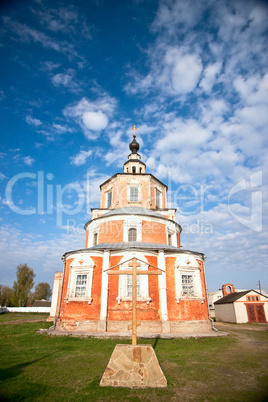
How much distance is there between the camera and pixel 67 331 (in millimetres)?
14273

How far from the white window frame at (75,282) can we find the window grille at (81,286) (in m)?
0.19

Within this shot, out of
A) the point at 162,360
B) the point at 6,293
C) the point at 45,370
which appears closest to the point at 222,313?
the point at 162,360

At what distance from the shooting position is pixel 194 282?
1599 centimetres

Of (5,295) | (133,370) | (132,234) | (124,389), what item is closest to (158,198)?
(132,234)

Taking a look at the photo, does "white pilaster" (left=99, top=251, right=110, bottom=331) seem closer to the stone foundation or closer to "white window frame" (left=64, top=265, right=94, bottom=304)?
the stone foundation

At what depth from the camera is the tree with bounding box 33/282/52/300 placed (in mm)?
80319

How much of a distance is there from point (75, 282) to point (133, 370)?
1069 cm

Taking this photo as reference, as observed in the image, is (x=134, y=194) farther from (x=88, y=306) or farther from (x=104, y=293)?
(x=88, y=306)

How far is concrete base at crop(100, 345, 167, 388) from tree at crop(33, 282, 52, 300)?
84108 millimetres

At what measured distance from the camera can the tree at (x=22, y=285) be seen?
5222cm

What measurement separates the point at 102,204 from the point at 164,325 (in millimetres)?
14009

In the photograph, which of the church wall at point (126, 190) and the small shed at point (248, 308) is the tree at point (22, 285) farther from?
the small shed at point (248, 308)

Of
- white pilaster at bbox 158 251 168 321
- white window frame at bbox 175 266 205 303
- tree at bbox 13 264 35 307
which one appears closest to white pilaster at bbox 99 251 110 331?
white pilaster at bbox 158 251 168 321

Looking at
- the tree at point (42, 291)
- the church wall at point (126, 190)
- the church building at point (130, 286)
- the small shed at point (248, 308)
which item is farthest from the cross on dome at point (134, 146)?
the tree at point (42, 291)
